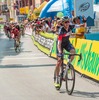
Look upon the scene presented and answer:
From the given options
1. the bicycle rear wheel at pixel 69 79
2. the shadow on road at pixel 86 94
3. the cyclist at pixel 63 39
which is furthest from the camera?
the cyclist at pixel 63 39

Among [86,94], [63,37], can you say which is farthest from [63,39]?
[86,94]

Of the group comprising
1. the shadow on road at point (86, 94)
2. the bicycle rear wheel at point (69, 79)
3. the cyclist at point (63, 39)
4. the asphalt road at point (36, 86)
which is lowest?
the asphalt road at point (36, 86)

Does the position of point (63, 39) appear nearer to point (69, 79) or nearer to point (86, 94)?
point (69, 79)

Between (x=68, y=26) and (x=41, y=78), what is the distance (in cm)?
317

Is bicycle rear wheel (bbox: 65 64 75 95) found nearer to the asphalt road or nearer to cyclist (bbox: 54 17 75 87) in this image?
the asphalt road

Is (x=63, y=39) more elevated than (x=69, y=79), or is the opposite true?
(x=63, y=39)

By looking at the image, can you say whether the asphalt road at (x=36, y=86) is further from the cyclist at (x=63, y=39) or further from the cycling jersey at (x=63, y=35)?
the cycling jersey at (x=63, y=35)

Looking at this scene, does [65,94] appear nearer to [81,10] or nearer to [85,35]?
[85,35]

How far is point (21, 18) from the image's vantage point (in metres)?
92.3

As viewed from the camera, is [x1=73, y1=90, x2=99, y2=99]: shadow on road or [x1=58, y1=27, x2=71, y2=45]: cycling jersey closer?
[x1=73, y1=90, x2=99, y2=99]: shadow on road

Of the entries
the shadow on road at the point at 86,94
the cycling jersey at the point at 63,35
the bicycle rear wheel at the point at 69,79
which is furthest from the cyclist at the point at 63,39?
the shadow on road at the point at 86,94

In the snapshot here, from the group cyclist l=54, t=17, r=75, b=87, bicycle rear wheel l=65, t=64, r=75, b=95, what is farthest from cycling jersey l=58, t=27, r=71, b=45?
bicycle rear wheel l=65, t=64, r=75, b=95

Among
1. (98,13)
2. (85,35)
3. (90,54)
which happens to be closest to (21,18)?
(98,13)

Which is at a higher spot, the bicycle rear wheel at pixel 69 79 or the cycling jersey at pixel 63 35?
the cycling jersey at pixel 63 35
